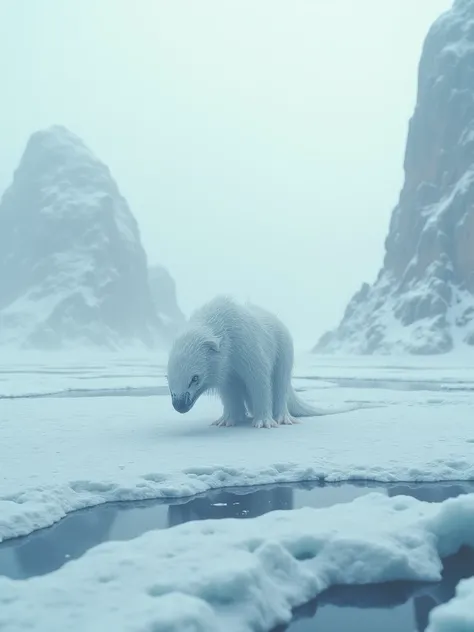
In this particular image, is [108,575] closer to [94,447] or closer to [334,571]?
[334,571]

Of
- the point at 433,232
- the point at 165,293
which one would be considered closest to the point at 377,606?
the point at 433,232

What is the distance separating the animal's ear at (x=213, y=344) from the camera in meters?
8.59

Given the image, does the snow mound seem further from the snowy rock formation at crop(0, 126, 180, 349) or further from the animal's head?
the snowy rock formation at crop(0, 126, 180, 349)

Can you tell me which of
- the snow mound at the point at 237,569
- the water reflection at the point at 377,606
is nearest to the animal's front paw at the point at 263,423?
the snow mound at the point at 237,569

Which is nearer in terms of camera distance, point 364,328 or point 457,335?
point 457,335

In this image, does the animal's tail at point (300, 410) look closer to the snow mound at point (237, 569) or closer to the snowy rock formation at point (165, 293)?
the snow mound at point (237, 569)

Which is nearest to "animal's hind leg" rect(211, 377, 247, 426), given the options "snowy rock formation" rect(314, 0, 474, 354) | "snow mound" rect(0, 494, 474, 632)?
"snow mound" rect(0, 494, 474, 632)

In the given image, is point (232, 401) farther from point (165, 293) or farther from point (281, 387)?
point (165, 293)

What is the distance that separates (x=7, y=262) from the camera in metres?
134

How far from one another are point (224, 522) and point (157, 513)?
86cm

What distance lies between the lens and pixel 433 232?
224 feet

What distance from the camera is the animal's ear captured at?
28.2 ft

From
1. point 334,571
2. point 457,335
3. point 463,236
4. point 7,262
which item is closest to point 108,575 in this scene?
point 334,571

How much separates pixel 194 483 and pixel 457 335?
57501 mm
